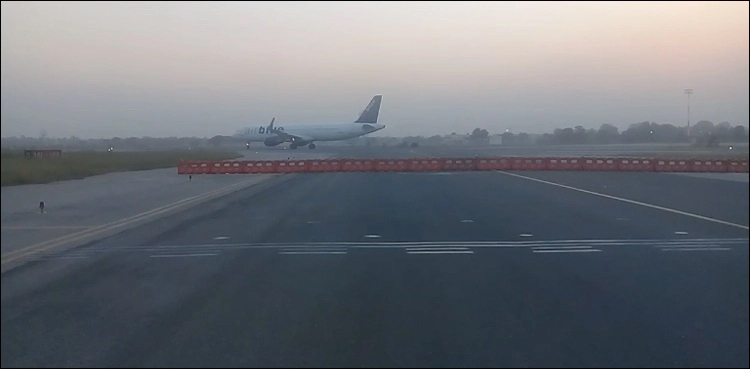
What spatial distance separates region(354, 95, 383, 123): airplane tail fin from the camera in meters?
15.8

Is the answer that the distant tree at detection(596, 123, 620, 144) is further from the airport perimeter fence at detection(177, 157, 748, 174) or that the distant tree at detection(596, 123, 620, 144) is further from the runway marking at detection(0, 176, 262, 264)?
the runway marking at detection(0, 176, 262, 264)

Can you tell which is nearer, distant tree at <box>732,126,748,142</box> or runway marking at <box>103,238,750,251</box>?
distant tree at <box>732,126,748,142</box>

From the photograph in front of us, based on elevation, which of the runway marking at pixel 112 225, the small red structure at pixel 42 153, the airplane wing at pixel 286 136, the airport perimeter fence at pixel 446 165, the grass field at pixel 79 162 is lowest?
the runway marking at pixel 112 225

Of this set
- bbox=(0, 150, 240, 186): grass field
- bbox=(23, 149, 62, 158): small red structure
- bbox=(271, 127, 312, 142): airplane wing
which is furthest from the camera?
bbox=(271, 127, 312, 142): airplane wing

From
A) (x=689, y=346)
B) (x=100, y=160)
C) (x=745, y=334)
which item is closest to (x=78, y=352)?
(x=100, y=160)

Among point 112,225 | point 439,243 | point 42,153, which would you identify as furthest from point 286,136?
point 42,153

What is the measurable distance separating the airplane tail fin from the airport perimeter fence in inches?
36.7

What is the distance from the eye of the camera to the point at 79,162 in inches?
320

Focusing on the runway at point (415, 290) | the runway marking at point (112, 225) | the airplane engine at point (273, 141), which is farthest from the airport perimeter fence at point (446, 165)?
the runway marking at point (112, 225)

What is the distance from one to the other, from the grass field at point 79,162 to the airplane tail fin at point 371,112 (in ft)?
9.90

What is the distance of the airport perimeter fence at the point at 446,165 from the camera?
1082 cm

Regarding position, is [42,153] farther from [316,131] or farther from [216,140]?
[316,131]

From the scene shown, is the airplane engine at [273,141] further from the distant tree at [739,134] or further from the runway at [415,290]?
the distant tree at [739,134]

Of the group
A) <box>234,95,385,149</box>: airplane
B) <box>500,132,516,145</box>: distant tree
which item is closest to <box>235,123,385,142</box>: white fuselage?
<box>234,95,385,149</box>: airplane
